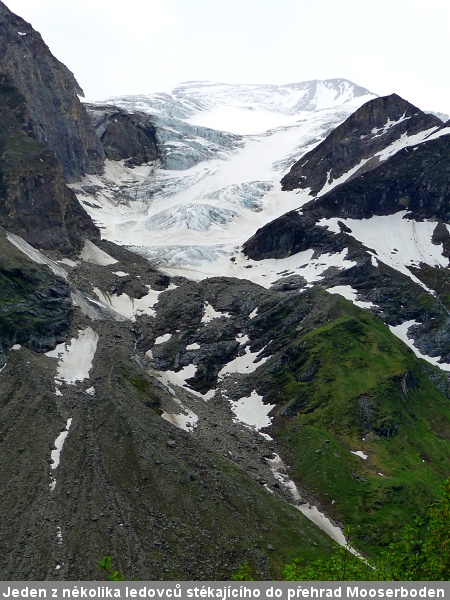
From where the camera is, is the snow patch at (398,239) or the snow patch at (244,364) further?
the snow patch at (398,239)

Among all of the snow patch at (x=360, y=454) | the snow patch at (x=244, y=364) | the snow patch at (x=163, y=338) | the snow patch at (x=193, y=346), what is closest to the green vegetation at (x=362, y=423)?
the snow patch at (x=360, y=454)

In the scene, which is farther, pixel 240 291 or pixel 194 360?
pixel 240 291

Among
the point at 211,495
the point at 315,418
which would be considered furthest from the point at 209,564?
the point at 315,418

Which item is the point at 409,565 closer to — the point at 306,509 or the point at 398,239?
the point at 306,509

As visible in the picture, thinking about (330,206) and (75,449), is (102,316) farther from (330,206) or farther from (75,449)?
(330,206)

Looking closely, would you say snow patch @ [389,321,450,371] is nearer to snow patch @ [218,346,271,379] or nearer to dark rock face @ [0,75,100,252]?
snow patch @ [218,346,271,379]

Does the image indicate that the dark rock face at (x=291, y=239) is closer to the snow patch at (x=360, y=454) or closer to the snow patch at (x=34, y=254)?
the snow patch at (x=34, y=254)

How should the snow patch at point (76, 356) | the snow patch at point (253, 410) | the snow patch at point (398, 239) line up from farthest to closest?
the snow patch at point (398, 239) → the snow patch at point (253, 410) → the snow patch at point (76, 356)

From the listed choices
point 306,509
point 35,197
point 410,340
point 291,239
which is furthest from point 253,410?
point 35,197

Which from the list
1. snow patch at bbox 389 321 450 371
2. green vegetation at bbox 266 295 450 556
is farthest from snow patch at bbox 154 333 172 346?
snow patch at bbox 389 321 450 371
